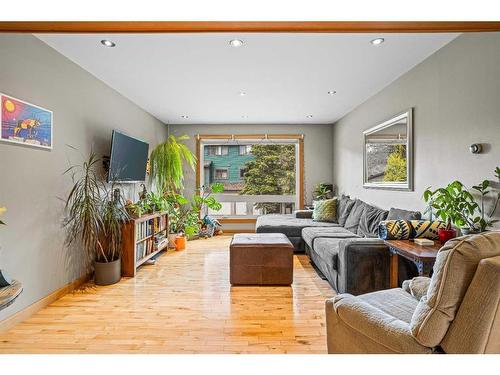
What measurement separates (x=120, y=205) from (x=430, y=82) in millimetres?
3615

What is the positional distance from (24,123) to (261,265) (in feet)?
8.29

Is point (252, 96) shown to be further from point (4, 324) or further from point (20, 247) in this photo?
point (4, 324)

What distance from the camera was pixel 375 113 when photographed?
4.11m

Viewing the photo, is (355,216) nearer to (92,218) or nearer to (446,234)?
(446,234)

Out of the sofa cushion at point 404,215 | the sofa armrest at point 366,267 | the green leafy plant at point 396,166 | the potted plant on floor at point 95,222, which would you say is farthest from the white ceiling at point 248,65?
the sofa armrest at point 366,267

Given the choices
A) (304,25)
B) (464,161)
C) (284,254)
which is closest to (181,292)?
(284,254)

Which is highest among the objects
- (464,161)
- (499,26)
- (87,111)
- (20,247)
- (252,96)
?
(252,96)

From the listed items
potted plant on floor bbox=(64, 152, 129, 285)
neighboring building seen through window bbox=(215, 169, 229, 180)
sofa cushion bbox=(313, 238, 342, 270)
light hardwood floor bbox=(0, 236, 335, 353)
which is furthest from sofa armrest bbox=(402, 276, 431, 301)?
neighboring building seen through window bbox=(215, 169, 229, 180)

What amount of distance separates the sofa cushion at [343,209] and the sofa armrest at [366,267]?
6.40 feet

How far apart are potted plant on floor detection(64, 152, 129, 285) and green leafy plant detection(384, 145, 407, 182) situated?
10.8ft

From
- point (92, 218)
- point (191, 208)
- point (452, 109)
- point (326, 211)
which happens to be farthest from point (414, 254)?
point (191, 208)

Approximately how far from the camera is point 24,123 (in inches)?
92.2

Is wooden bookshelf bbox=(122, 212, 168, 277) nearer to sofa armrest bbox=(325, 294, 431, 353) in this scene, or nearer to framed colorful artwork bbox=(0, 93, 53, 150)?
framed colorful artwork bbox=(0, 93, 53, 150)

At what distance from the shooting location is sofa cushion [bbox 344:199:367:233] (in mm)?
4070
